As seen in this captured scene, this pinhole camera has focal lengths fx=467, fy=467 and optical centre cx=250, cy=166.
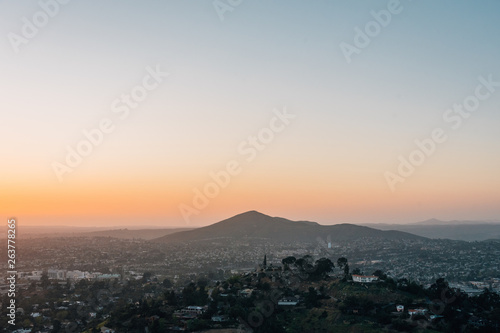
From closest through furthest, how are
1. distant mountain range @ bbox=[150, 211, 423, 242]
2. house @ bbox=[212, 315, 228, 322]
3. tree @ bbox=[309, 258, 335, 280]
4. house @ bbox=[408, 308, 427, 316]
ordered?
house @ bbox=[408, 308, 427, 316] → house @ bbox=[212, 315, 228, 322] → tree @ bbox=[309, 258, 335, 280] → distant mountain range @ bbox=[150, 211, 423, 242]

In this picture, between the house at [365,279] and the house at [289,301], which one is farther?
the house at [365,279]

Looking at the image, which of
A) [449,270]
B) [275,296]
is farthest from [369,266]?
[275,296]

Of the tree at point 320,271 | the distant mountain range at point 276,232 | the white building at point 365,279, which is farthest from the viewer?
the distant mountain range at point 276,232

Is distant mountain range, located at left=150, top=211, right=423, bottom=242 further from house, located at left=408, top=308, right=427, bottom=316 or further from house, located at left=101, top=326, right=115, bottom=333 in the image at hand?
house, located at left=408, top=308, right=427, bottom=316

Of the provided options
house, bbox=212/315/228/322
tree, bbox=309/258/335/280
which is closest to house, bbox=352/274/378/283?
tree, bbox=309/258/335/280

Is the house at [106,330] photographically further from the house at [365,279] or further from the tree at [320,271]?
the house at [365,279]

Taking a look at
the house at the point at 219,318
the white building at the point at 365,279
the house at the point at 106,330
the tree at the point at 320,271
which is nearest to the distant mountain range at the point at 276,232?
the tree at the point at 320,271

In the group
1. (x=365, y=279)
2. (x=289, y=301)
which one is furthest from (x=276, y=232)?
(x=289, y=301)

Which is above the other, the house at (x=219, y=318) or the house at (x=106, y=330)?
the house at (x=219, y=318)

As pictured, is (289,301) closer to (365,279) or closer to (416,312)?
(365,279)
